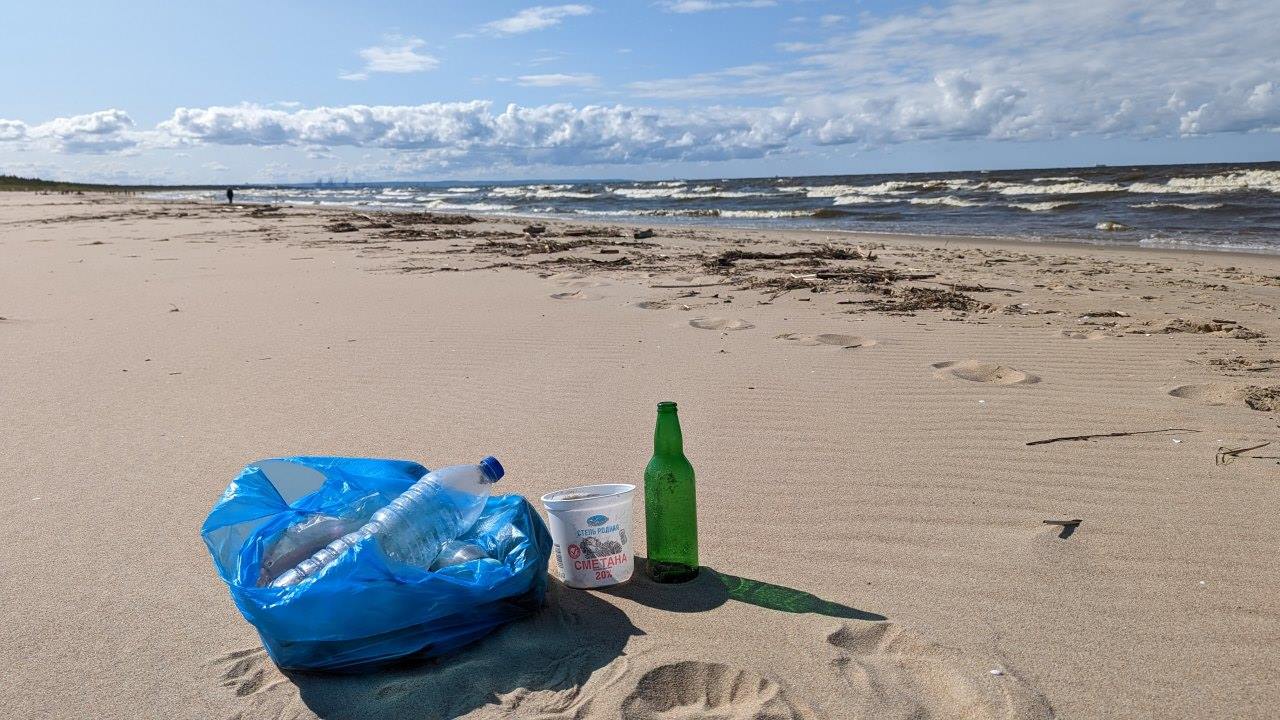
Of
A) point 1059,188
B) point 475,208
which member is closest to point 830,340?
point 475,208

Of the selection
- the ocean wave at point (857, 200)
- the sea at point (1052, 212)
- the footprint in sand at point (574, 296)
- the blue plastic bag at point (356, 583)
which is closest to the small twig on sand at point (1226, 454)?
the blue plastic bag at point (356, 583)

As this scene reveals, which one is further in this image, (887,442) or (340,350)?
(340,350)

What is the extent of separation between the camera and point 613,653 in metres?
2.00

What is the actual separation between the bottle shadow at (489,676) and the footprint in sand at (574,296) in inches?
197

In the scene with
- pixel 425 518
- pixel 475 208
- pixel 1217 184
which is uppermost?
pixel 1217 184

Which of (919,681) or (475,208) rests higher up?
(919,681)

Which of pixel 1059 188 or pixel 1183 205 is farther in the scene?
pixel 1059 188

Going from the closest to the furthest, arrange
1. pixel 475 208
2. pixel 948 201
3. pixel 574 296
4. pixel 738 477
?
pixel 738 477, pixel 574 296, pixel 948 201, pixel 475 208

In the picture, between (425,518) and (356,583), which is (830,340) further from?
(356,583)

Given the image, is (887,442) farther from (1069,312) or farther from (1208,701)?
(1069,312)

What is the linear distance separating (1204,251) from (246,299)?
36.8 ft

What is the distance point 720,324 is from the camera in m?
5.84

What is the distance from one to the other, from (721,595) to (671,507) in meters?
0.26

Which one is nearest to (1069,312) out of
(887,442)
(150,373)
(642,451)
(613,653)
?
(887,442)
